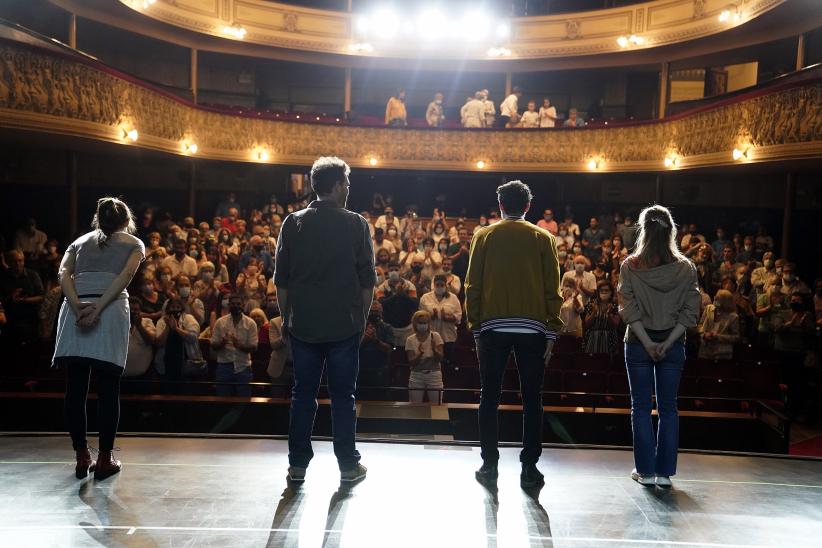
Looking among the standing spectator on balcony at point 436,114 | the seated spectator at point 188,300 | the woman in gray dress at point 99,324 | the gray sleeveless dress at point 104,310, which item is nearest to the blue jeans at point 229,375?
the seated spectator at point 188,300

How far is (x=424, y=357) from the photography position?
7059 millimetres

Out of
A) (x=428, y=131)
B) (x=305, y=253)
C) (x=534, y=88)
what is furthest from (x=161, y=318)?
(x=534, y=88)

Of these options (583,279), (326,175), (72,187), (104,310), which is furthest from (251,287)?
(72,187)

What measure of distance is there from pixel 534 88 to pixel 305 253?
63.6 ft

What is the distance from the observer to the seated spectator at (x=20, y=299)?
A: 8.11 m

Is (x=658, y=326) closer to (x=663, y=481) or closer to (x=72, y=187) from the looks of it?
(x=663, y=481)

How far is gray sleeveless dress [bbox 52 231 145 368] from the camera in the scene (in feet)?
12.1

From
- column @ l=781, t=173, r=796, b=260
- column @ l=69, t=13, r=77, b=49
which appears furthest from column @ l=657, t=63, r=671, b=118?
column @ l=69, t=13, r=77, b=49

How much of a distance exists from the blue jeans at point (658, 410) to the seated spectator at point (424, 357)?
333cm

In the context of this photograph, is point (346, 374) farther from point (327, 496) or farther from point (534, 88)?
point (534, 88)

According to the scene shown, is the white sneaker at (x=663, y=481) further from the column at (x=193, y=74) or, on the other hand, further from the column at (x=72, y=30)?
the column at (x=193, y=74)

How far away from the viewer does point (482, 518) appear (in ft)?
10.8

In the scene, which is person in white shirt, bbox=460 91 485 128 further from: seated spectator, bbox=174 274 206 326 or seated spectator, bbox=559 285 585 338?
seated spectator, bbox=174 274 206 326

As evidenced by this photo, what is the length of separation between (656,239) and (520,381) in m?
0.94
